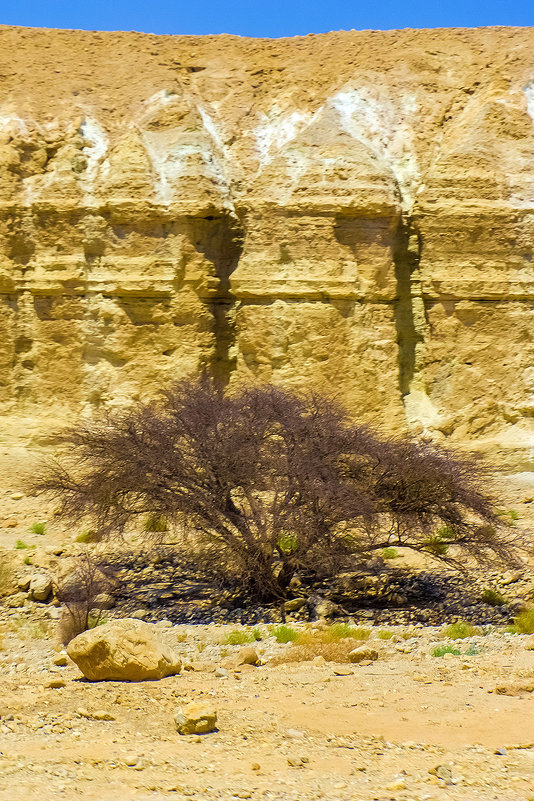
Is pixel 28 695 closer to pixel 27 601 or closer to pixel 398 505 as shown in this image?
pixel 27 601

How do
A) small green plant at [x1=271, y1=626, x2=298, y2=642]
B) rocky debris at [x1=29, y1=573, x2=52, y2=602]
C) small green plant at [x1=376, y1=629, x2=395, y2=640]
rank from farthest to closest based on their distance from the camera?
rocky debris at [x1=29, y1=573, x2=52, y2=602]
small green plant at [x1=376, y1=629, x2=395, y2=640]
small green plant at [x1=271, y1=626, x2=298, y2=642]

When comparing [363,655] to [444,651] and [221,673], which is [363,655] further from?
[221,673]

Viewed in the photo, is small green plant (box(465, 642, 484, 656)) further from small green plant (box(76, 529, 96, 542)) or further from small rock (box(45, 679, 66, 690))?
small green plant (box(76, 529, 96, 542))

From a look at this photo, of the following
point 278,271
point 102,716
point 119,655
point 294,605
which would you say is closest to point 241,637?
point 294,605

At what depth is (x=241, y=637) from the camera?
11195 millimetres

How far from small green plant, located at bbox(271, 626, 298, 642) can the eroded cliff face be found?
8.90 metres

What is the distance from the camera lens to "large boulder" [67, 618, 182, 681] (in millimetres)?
9016

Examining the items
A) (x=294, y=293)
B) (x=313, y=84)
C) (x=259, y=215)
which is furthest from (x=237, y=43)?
(x=294, y=293)

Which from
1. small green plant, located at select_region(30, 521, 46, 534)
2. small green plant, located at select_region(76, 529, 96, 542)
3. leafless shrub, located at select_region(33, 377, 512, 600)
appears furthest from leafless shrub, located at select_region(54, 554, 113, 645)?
small green plant, located at select_region(30, 521, 46, 534)

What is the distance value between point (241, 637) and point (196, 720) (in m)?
3.75

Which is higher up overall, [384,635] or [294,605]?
[294,605]

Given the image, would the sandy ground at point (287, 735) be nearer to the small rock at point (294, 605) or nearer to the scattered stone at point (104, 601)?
the small rock at point (294, 605)

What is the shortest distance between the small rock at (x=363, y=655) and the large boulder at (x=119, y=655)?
6.43 feet

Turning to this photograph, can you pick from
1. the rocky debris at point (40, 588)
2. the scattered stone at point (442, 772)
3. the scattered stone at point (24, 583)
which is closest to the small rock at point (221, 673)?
the scattered stone at point (442, 772)
